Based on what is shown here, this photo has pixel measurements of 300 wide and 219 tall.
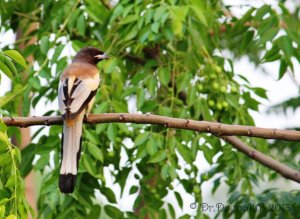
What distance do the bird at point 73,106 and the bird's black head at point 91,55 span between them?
28 mm

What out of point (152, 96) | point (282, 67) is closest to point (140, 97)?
point (152, 96)

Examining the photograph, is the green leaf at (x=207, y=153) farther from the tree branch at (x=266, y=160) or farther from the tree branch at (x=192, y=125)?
the tree branch at (x=192, y=125)

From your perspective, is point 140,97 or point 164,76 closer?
point 140,97

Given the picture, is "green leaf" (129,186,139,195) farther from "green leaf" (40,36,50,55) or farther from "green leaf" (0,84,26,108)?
"green leaf" (40,36,50,55)

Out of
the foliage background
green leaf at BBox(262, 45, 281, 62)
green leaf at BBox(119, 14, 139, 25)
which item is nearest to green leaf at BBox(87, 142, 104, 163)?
the foliage background

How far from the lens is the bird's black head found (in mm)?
5352

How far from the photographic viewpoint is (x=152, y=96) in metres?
5.35

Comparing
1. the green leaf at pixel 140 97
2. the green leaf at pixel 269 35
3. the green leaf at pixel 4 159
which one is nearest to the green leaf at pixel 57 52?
the green leaf at pixel 140 97

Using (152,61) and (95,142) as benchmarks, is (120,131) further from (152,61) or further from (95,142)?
(152,61)

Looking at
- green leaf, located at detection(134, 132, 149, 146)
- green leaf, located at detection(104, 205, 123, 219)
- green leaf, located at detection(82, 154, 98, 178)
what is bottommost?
green leaf, located at detection(104, 205, 123, 219)

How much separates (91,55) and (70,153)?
1.16m

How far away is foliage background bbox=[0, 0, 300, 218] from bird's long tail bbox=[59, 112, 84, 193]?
1.29 feet

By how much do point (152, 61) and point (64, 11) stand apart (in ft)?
2.42

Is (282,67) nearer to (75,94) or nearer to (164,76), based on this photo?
(164,76)
